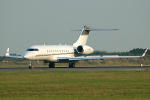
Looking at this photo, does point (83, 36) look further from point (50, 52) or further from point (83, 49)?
point (50, 52)

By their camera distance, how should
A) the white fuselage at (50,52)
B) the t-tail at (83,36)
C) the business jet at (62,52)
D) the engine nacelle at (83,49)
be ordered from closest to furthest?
the white fuselage at (50,52), the business jet at (62,52), the engine nacelle at (83,49), the t-tail at (83,36)

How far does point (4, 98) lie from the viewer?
1875 cm

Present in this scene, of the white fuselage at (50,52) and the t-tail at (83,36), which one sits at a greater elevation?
the t-tail at (83,36)

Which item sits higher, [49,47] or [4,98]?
[49,47]

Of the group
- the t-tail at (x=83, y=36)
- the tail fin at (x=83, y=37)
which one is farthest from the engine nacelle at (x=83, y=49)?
the tail fin at (x=83, y=37)

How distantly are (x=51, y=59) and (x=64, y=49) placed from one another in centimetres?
362

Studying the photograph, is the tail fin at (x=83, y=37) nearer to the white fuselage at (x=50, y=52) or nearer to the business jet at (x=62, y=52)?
the business jet at (x=62, y=52)

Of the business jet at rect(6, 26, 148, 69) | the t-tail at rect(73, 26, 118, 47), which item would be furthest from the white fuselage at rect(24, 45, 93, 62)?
the t-tail at rect(73, 26, 118, 47)

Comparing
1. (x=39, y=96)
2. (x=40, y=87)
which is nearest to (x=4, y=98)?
(x=39, y=96)

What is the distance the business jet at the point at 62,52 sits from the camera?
175ft

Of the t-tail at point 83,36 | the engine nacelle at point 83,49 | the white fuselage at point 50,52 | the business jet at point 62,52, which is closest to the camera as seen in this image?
the white fuselage at point 50,52

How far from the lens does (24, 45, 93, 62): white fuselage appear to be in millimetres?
53062

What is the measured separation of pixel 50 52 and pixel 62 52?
285cm

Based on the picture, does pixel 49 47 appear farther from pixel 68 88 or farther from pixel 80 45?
pixel 68 88
